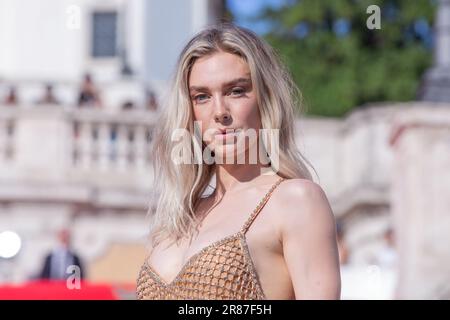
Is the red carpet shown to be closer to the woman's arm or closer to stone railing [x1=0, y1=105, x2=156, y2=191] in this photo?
the woman's arm

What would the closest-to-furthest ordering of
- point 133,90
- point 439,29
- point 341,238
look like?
point 341,238
point 439,29
point 133,90

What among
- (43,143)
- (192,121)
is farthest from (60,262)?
(192,121)

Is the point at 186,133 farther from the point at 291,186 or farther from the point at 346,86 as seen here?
the point at 346,86

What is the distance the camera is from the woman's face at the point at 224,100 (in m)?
4.27

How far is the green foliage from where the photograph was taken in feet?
139

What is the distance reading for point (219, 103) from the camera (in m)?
4.25

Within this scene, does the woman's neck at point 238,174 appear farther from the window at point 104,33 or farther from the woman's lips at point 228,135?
the window at point 104,33

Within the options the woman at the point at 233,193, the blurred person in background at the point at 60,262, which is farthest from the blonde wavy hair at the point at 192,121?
the blurred person in background at the point at 60,262

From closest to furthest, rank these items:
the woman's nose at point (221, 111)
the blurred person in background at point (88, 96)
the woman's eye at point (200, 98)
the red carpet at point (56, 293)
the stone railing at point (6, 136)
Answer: the woman's nose at point (221, 111), the woman's eye at point (200, 98), the red carpet at point (56, 293), the stone railing at point (6, 136), the blurred person in background at point (88, 96)

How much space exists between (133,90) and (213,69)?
2455cm

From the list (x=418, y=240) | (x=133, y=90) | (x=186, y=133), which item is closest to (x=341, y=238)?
(x=418, y=240)

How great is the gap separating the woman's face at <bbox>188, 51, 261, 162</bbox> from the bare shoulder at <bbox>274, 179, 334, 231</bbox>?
24 centimetres

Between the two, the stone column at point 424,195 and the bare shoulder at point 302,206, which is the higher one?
the bare shoulder at point 302,206

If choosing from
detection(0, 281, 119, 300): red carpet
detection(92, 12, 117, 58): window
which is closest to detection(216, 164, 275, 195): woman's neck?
detection(0, 281, 119, 300): red carpet
